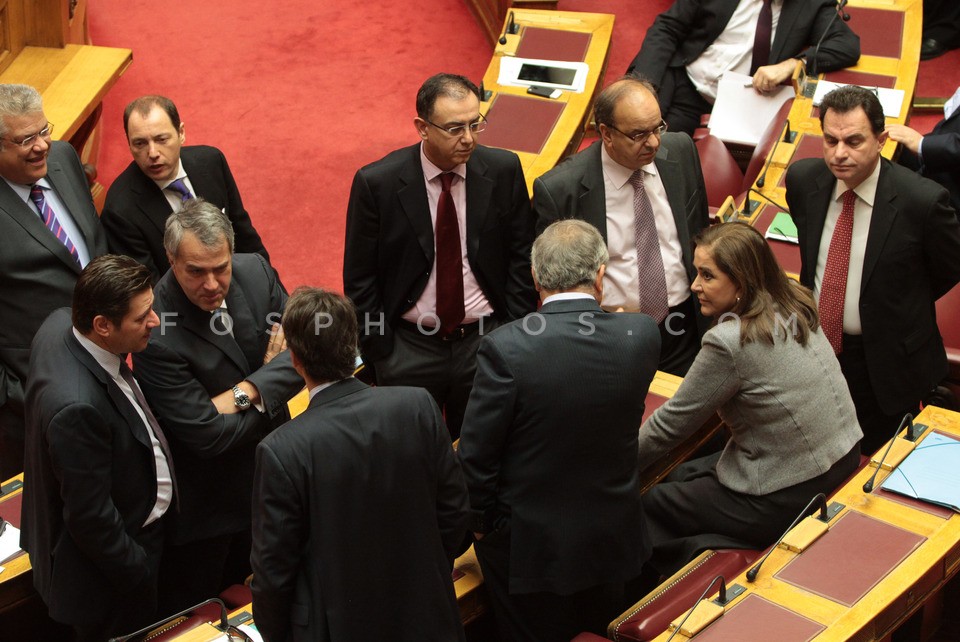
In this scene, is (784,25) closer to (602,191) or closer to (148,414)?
(602,191)

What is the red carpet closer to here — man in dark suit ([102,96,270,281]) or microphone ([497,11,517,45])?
microphone ([497,11,517,45])

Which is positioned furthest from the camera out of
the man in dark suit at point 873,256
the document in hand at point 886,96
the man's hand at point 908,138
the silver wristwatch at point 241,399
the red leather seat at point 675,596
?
the document in hand at point 886,96

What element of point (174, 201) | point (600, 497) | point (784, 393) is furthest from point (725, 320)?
point (174, 201)

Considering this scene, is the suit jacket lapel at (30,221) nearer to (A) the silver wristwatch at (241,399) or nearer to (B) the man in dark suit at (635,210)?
(A) the silver wristwatch at (241,399)

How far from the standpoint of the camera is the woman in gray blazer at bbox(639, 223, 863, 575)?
2.71 metres

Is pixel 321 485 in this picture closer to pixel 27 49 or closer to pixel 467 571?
pixel 467 571

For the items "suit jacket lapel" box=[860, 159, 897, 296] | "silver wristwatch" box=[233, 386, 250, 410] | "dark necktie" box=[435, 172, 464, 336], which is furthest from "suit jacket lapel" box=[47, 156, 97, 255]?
"suit jacket lapel" box=[860, 159, 897, 296]

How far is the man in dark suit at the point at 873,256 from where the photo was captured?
323 cm

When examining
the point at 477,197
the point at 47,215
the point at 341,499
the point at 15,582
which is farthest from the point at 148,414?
the point at 477,197

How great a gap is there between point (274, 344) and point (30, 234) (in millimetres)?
917

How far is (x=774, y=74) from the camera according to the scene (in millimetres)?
4738

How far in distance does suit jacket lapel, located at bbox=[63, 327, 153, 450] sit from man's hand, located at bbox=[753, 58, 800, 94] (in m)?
3.18

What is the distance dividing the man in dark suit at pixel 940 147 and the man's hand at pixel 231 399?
2.42m

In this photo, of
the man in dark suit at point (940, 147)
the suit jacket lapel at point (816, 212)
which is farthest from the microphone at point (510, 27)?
the suit jacket lapel at point (816, 212)
